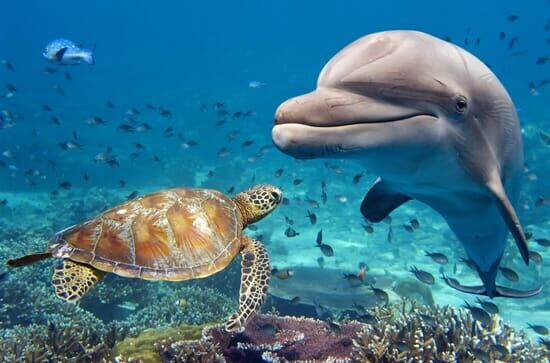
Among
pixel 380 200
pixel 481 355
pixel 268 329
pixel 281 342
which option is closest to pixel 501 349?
pixel 481 355

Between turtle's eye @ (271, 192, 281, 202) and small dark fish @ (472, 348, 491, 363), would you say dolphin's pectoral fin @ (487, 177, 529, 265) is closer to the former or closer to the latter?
small dark fish @ (472, 348, 491, 363)

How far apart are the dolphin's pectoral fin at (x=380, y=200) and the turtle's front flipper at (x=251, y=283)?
132 cm

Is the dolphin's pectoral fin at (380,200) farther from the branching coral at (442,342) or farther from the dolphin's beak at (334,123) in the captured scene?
the dolphin's beak at (334,123)

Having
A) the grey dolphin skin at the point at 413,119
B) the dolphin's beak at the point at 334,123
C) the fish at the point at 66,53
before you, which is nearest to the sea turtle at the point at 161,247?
the grey dolphin skin at the point at 413,119

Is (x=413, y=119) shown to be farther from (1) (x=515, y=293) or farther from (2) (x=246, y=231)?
(2) (x=246, y=231)

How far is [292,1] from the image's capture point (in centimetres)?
14212

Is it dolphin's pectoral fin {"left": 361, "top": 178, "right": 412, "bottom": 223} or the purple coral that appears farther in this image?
the purple coral

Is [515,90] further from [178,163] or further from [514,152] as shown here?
[514,152]

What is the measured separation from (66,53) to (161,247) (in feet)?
28.3

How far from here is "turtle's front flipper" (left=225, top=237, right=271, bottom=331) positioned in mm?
3857

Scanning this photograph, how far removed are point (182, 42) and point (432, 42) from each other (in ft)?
525

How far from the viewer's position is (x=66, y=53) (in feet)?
33.4

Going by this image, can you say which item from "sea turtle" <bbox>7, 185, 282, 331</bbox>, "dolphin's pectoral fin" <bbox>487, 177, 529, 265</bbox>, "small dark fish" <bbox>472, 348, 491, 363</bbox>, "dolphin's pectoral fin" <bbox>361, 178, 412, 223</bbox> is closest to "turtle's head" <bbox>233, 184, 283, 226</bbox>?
"sea turtle" <bbox>7, 185, 282, 331</bbox>

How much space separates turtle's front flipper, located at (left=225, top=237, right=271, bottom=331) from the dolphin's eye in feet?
8.70
